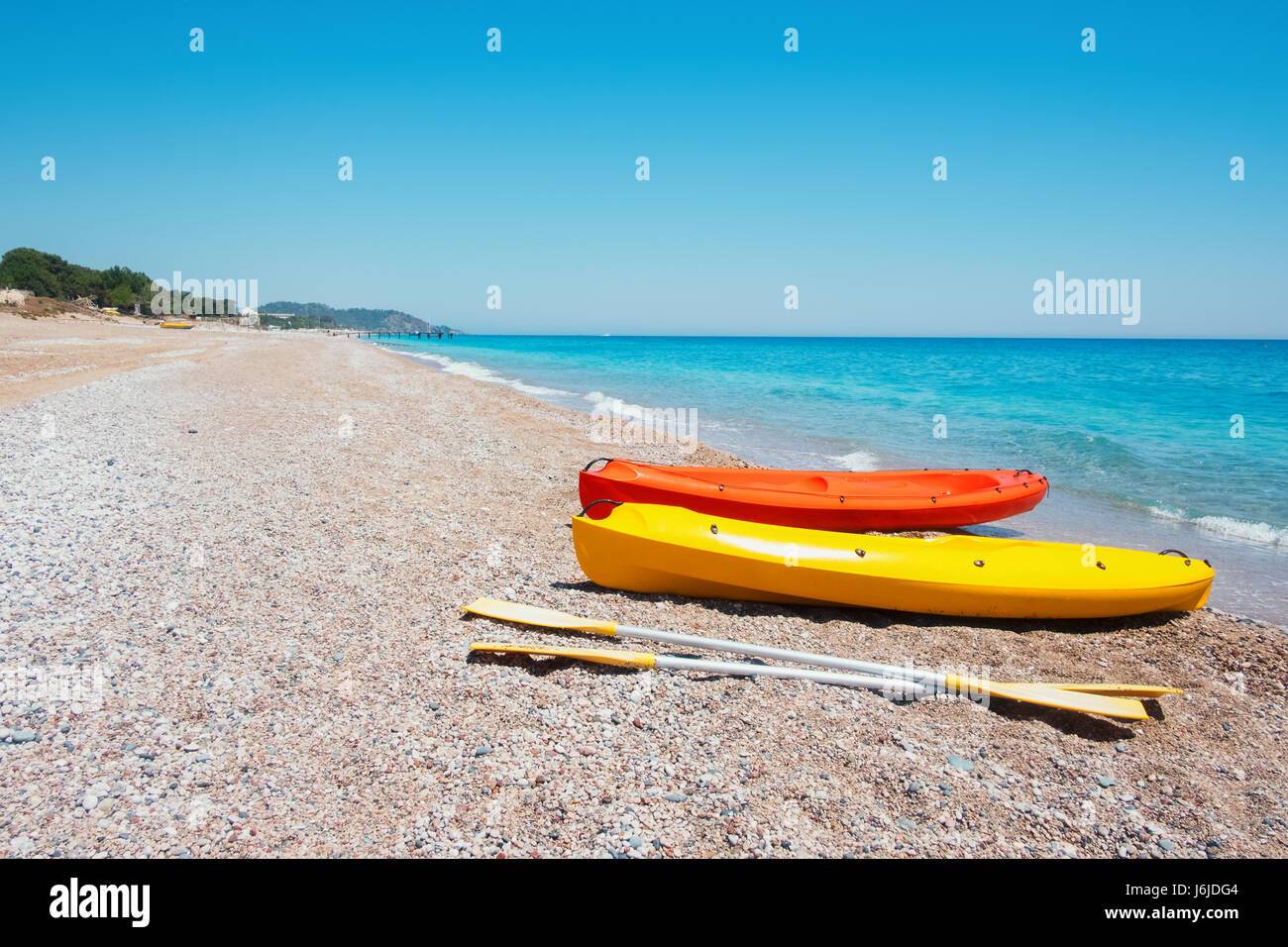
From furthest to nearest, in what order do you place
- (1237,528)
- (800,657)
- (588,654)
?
(1237,528) < (800,657) < (588,654)

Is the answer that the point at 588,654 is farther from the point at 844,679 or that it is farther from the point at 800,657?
the point at 844,679

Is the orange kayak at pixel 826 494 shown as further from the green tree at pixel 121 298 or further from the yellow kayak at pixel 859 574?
the green tree at pixel 121 298

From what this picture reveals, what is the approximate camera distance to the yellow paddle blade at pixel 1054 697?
3738 millimetres

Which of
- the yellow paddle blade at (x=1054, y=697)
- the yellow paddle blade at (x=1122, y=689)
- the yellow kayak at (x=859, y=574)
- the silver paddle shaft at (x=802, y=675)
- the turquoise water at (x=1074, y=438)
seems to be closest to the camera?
the yellow paddle blade at (x=1054, y=697)

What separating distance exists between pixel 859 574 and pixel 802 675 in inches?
55.4

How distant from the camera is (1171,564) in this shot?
533 cm

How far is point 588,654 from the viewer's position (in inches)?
156

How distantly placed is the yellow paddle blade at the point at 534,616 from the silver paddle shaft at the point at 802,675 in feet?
1.76

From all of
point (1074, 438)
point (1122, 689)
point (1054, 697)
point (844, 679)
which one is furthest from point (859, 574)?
point (1074, 438)

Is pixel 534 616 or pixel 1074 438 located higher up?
pixel 1074 438

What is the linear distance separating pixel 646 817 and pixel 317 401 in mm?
15185

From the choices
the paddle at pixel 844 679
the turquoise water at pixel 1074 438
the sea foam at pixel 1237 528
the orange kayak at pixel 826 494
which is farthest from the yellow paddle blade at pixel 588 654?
the sea foam at pixel 1237 528

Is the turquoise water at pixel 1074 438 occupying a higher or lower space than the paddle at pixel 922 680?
higher
